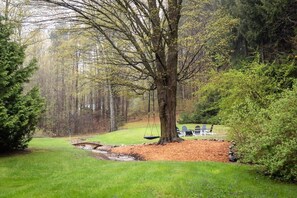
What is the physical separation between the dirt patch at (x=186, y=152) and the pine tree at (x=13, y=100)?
14.0 feet

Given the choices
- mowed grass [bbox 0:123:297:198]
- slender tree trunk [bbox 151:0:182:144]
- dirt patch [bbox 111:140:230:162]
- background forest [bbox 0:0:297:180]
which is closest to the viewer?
mowed grass [bbox 0:123:297:198]

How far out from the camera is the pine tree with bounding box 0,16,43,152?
9.79 meters

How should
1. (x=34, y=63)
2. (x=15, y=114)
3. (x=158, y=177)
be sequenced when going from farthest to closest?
(x=34, y=63) → (x=15, y=114) → (x=158, y=177)

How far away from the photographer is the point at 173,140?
1277cm

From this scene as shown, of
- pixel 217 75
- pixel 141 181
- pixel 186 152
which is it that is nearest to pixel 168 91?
pixel 217 75

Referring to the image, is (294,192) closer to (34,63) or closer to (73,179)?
(73,179)

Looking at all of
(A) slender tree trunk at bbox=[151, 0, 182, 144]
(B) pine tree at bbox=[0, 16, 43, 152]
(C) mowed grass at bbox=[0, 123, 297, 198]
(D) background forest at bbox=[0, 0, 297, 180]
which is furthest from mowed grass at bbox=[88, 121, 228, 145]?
(C) mowed grass at bbox=[0, 123, 297, 198]

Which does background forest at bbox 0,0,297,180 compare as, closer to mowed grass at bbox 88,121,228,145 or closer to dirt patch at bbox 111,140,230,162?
dirt patch at bbox 111,140,230,162

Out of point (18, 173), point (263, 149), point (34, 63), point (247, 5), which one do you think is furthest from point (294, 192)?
point (247, 5)

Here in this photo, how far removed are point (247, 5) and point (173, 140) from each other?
12656 millimetres

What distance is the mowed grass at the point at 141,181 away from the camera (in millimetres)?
5902

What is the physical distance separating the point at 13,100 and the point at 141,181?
6.40 m

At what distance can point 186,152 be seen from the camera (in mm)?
10664

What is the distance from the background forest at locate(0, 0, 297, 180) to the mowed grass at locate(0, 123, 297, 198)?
0.64 metres
